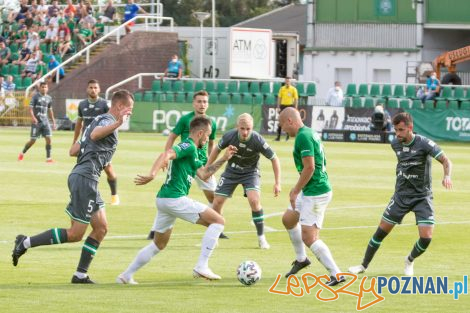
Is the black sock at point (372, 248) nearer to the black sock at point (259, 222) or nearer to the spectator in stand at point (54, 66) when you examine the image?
the black sock at point (259, 222)

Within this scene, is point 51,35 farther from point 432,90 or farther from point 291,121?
point 291,121

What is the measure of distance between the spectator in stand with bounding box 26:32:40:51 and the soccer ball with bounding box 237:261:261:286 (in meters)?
45.9

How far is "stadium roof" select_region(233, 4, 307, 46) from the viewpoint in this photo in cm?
8000

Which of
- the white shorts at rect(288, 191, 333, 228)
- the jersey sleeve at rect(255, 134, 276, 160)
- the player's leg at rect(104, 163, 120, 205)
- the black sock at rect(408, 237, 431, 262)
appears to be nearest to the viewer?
the white shorts at rect(288, 191, 333, 228)

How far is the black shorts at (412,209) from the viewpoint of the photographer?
13830 millimetres

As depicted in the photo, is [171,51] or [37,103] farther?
[171,51]

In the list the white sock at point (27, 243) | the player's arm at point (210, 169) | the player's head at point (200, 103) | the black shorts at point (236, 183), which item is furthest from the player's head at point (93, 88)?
the white sock at point (27, 243)

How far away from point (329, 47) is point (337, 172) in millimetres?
32220

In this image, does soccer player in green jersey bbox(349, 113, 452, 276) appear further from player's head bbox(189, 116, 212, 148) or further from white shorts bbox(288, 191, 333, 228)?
player's head bbox(189, 116, 212, 148)

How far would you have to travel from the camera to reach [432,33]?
5931cm

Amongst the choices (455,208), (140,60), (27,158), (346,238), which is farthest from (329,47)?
(346,238)

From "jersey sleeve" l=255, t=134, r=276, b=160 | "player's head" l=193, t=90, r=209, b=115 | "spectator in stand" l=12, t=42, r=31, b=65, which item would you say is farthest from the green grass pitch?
"spectator in stand" l=12, t=42, r=31, b=65

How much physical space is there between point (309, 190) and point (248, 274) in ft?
4.09

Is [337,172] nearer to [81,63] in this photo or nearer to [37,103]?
[37,103]
